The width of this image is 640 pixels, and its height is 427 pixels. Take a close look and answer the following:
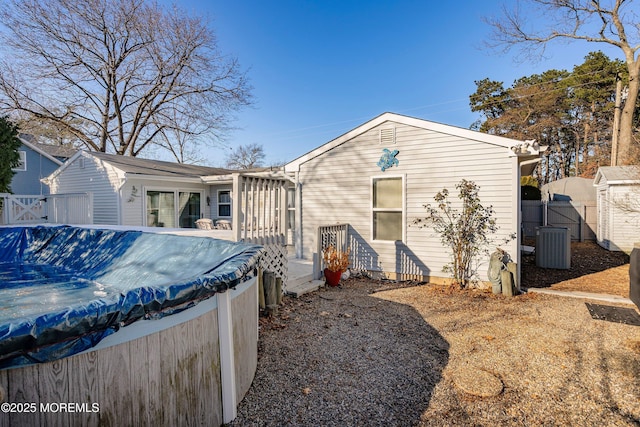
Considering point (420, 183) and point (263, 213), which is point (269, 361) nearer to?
point (263, 213)

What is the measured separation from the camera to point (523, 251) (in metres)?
9.02

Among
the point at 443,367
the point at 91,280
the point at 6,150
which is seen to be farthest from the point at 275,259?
the point at 6,150

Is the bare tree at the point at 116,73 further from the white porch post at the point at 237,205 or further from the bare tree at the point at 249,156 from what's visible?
the white porch post at the point at 237,205

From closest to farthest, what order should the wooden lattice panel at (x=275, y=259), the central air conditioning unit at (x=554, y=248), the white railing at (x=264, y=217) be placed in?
the white railing at (x=264, y=217) < the wooden lattice panel at (x=275, y=259) < the central air conditioning unit at (x=554, y=248)

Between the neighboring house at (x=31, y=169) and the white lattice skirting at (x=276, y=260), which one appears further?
the neighboring house at (x=31, y=169)

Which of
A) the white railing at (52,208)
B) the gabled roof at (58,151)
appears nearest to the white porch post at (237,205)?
the white railing at (52,208)

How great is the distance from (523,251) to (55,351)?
10314 mm

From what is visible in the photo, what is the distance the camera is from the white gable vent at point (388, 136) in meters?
6.95

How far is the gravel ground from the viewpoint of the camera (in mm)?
2426

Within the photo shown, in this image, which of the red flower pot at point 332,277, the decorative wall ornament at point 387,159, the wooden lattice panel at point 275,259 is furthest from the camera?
the decorative wall ornament at point 387,159

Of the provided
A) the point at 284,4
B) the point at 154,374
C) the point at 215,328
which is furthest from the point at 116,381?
the point at 284,4

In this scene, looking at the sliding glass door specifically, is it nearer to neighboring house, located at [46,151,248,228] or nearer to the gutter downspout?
neighboring house, located at [46,151,248,228]

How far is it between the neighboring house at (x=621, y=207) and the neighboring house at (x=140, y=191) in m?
12.0

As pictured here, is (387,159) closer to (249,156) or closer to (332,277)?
(332,277)
